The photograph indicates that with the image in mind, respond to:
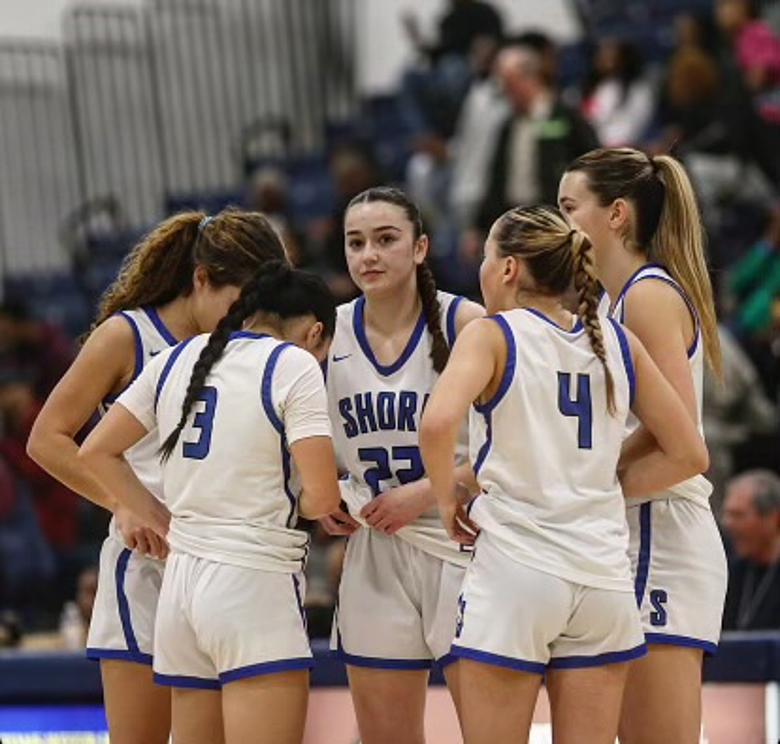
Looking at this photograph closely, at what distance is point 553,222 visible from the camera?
14.2ft

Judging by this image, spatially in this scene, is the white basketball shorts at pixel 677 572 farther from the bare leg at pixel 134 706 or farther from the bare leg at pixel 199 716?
the bare leg at pixel 134 706

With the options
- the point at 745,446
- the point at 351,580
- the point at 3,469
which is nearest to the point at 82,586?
the point at 3,469

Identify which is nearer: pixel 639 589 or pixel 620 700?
pixel 620 700

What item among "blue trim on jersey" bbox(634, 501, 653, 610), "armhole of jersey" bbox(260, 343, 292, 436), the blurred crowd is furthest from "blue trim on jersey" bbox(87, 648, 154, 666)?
the blurred crowd

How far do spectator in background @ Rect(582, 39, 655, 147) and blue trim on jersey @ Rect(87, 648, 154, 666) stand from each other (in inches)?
274

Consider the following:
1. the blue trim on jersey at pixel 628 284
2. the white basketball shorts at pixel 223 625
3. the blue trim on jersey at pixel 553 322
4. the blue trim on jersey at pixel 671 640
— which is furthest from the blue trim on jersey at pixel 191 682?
the blue trim on jersey at pixel 628 284

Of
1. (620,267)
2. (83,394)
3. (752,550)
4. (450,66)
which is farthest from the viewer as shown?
(450,66)

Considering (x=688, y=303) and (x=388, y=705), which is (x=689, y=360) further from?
(x=388, y=705)

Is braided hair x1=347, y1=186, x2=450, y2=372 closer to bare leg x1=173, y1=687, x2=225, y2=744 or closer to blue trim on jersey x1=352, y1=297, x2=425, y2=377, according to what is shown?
blue trim on jersey x1=352, y1=297, x2=425, y2=377

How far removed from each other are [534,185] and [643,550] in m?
5.49

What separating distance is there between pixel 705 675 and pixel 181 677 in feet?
8.19

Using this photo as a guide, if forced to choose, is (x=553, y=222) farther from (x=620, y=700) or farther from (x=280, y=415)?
(x=620, y=700)

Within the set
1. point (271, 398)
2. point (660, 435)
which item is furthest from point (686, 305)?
point (271, 398)

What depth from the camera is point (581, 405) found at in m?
4.21
